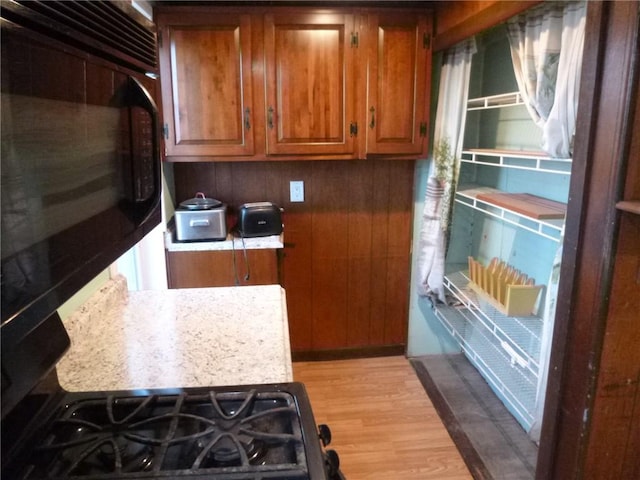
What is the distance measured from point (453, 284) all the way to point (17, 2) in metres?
A: 2.34

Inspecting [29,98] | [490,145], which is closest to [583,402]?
[29,98]

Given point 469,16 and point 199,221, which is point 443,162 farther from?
point 199,221

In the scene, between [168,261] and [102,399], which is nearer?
[102,399]

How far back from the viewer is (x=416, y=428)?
2217 millimetres

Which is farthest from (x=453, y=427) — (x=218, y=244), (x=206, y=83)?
(x=206, y=83)

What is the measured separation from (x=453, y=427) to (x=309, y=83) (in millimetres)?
1803

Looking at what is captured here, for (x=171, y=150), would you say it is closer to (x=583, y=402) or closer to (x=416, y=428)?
(x=416, y=428)

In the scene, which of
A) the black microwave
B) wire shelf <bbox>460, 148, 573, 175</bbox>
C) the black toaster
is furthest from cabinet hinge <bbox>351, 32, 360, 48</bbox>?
the black microwave

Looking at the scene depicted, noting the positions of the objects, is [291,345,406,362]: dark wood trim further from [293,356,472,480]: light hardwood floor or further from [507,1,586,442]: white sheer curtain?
[507,1,586,442]: white sheer curtain

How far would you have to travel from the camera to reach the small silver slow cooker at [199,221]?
2291 millimetres

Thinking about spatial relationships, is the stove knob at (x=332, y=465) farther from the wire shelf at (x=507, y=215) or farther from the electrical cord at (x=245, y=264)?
the electrical cord at (x=245, y=264)

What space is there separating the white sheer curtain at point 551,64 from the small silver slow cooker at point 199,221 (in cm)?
148

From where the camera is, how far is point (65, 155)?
1.70 feet

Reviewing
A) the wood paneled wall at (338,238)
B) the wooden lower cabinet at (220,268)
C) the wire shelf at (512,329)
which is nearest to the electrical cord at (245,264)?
the wooden lower cabinet at (220,268)
